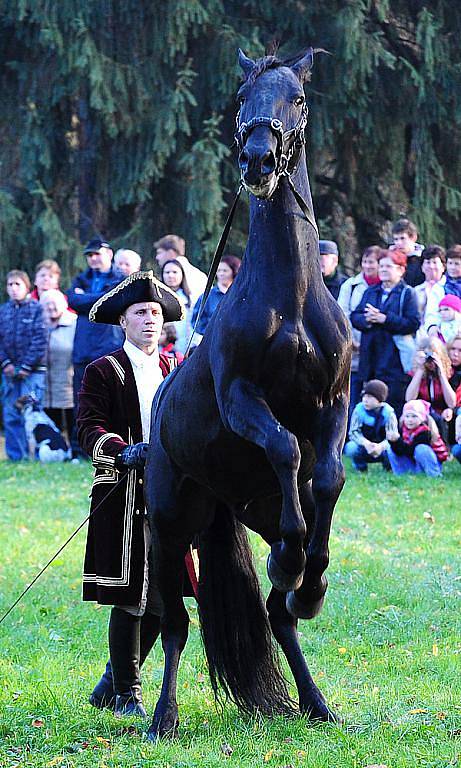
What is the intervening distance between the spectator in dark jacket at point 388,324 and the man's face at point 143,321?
22.0 ft

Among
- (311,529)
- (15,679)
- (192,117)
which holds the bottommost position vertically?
(15,679)

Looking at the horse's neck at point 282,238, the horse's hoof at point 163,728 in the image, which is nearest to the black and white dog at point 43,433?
the horse's hoof at point 163,728

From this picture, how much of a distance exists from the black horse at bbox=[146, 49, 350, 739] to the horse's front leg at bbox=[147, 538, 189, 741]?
11 mm

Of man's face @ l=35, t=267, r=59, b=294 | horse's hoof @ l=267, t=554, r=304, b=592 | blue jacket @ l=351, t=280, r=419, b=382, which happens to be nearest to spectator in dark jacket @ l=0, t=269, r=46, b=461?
man's face @ l=35, t=267, r=59, b=294

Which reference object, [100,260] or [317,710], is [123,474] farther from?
[100,260]

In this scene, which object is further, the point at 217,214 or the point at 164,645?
the point at 217,214

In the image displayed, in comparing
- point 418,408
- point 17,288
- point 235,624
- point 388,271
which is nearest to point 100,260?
point 17,288

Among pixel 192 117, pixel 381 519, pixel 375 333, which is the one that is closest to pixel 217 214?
pixel 192 117

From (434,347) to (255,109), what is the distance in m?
7.81

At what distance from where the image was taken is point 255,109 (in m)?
4.55

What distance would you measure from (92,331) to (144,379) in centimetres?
788

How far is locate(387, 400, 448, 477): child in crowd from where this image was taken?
1205cm

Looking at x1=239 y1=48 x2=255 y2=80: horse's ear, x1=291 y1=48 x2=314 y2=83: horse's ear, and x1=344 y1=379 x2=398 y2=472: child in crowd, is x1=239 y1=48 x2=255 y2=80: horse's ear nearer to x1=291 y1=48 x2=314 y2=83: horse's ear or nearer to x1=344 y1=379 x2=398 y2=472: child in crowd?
x1=291 y1=48 x2=314 y2=83: horse's ear

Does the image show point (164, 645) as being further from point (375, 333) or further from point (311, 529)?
point (375, 333)
